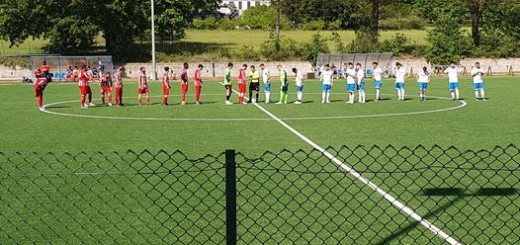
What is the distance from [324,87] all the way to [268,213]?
2142 centimetres

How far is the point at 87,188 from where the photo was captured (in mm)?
12750

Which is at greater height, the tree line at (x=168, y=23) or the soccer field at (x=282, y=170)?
the tree line at (x=168, y=23)

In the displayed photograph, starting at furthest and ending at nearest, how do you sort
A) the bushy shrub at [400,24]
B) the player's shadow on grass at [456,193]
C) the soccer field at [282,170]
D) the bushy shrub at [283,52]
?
the bushy shrub at [400,24], the bushy shrub at [283,52], the player's shadow on grass at [456,193], the soccer field at [282,170]

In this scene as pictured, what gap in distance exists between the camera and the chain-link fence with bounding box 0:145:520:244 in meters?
9.59

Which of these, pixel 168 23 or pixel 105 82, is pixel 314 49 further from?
pixel 105 82

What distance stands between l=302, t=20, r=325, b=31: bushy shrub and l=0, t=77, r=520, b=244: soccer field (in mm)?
70313

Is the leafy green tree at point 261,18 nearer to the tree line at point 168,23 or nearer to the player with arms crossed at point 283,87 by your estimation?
the tree line at point 168,23

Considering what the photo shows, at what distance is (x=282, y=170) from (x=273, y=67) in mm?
53309

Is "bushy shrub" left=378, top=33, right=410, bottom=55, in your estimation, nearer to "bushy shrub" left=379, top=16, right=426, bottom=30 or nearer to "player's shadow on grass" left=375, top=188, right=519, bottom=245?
"bushy shrub" left=379, top=16, right=426, bottom=30

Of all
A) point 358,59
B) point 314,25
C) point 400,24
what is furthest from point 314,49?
point 400,24

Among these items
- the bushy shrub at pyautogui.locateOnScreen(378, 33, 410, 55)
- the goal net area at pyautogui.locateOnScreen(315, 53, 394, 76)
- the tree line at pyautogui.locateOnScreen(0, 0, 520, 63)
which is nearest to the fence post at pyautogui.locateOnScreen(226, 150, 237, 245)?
the tree line at pyautogui.locateOnScreen(0, 0, 520, 63)

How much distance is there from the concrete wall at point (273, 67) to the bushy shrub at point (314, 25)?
3213 centimetres

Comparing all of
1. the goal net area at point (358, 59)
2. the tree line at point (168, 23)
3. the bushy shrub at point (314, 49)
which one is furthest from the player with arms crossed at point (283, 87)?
the bushy shrub at point (314, 49)

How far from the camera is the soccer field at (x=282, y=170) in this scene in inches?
391
